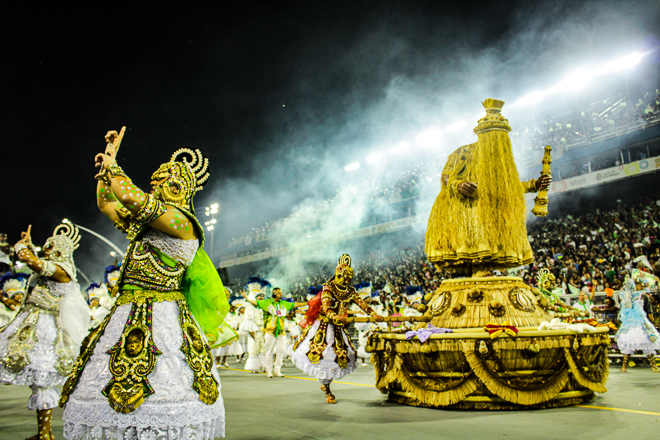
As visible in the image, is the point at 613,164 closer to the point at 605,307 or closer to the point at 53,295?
the point at 605,307

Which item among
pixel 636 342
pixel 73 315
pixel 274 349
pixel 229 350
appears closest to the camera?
pixel 73 315

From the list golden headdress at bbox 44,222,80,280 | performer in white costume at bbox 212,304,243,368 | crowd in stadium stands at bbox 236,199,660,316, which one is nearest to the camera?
golden headdress at bbox 44,222,80,280

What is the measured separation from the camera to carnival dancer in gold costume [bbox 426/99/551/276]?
5566 millimetres

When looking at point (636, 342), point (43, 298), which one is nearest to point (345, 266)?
point (43, 298)

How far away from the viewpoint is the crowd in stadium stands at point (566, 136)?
18.8 meters

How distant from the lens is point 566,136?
823 inches

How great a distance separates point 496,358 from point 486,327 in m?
0.33

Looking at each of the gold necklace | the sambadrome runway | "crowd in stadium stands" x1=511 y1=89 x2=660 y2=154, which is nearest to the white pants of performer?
the sambadrome runway

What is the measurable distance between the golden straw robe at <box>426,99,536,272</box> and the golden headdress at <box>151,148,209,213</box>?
142 inches

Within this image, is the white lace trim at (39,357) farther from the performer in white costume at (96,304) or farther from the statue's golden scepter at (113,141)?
the performer in white costume at (96,304)

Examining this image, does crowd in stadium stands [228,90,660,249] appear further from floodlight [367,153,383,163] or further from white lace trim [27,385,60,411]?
white lace trim [27,385,60,411]

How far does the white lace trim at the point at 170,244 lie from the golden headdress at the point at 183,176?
0.21 meters

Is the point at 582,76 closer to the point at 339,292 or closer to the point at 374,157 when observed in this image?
the point at 374,157

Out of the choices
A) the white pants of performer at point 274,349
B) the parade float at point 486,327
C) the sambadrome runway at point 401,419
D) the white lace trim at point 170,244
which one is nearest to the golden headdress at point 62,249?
the sambadrome runway at point 401,419
